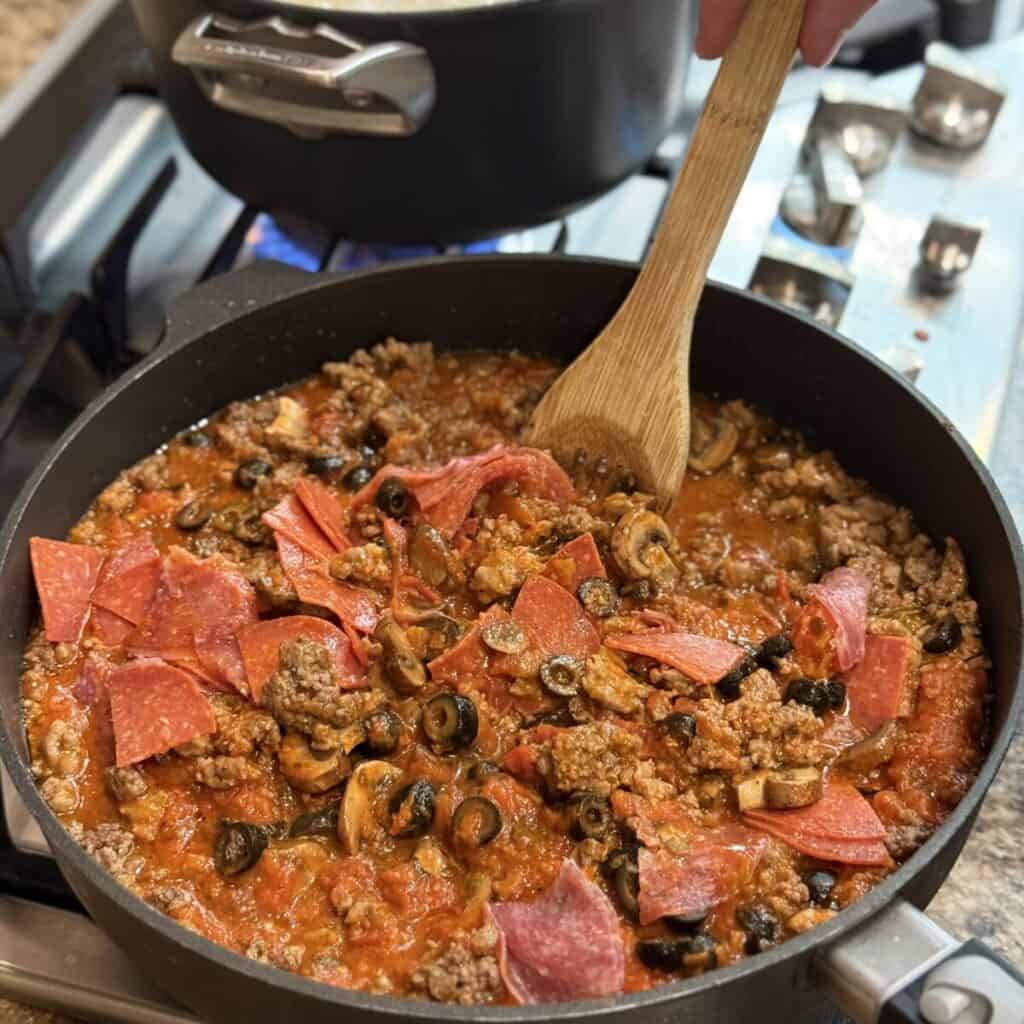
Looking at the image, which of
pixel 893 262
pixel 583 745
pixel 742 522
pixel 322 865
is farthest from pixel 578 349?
pixel 322 865

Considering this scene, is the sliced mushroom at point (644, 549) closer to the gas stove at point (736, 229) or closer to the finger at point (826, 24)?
the gas stove at point (736, 229)

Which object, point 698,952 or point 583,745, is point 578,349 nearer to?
point 583,745


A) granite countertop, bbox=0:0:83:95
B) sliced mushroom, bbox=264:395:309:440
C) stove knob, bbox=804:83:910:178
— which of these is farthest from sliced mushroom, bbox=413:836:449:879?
granite countertop, bbox=0:0:83:95

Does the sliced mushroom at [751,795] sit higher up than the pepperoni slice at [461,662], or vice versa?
the sliced mushroom at [751,795]

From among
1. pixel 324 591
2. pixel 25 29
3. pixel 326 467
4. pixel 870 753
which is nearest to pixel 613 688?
pixel 870 753

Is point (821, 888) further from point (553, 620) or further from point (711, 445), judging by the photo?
point (711, 445)

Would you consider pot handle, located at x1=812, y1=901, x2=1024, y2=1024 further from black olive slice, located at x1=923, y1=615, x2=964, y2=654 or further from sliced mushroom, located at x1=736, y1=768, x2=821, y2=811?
black olive slice, located at x1=923, y1=615, x2=964, y2=654

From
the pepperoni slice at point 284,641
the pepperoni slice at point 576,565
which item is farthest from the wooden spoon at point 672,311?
the pepperoni slice at point 284,641
